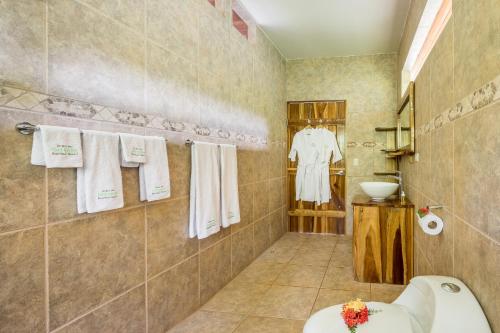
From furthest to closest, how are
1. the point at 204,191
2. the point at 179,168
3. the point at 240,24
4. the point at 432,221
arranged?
1. the point at 240,24
2. the point at 204,191
3. the point at 179,168
4. the point at 432,221

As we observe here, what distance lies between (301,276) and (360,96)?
113 inches

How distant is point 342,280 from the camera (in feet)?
10.4

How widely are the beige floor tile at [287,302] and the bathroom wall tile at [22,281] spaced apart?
5.07ft

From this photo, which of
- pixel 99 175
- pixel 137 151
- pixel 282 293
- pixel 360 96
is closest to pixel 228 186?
pixel 282 293

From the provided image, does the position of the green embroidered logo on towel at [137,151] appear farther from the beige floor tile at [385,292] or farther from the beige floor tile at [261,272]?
the beige floor tile at [385,292]

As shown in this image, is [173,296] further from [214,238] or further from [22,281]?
[22,281]

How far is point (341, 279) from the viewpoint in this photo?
126 inches

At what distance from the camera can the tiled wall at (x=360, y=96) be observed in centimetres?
487

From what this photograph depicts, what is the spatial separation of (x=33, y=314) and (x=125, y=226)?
0.57m

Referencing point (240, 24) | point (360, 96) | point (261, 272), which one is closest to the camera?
point (261, 272)

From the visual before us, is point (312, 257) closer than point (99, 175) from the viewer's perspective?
No

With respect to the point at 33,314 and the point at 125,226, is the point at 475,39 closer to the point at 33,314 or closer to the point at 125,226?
the point at 125,226

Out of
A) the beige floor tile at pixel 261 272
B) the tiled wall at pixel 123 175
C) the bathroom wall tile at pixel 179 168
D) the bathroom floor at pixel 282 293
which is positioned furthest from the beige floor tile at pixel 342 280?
the bathroom wall tile at pixel 179 168

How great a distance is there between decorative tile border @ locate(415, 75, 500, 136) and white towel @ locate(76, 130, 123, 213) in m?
1.53
